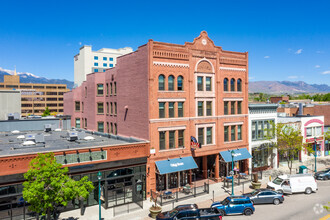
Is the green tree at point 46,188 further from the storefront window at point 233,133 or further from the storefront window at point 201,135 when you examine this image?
the storefront window at point 233,133

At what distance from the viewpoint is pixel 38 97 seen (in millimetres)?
141375

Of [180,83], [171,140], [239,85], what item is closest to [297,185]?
[239,85]

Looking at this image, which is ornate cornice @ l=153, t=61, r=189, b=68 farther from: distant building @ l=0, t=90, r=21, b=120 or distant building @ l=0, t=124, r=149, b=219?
distant building @ l=0, t=90, r=21, b=120

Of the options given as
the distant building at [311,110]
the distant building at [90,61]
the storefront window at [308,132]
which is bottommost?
the storefront window at [308,132]

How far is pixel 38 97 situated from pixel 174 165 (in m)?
131

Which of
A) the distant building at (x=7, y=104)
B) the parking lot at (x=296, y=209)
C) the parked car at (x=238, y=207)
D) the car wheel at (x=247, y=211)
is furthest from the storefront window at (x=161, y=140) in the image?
the distant building at (x=7, y=104)

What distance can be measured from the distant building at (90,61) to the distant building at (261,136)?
82225mm

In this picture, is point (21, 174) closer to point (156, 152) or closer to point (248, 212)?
point (156, 152)

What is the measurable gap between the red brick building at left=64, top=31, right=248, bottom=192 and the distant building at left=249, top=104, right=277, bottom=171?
71.6 inches

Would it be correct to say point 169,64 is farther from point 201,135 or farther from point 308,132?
point 308,132

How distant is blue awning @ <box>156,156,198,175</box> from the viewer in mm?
29406

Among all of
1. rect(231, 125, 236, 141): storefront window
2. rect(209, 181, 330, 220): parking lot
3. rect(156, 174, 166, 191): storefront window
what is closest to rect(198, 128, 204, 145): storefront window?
rect(231, 125, 236, 141): storefront window

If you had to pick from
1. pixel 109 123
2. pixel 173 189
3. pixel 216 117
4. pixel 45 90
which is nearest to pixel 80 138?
pixel 109 123

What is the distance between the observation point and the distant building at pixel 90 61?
110 m
